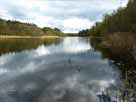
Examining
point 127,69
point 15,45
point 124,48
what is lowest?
point 15,45

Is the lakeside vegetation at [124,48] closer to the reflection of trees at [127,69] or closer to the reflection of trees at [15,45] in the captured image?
the reflection of trees at [127,69]

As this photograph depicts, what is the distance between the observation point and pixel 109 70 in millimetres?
24922

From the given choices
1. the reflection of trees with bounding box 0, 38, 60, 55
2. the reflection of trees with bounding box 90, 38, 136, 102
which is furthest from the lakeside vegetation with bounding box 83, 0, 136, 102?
the reflection of trees with bounding box 0, 38, 60, 55

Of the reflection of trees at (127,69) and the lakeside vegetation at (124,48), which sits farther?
the lakeside vegetation at (124,48)

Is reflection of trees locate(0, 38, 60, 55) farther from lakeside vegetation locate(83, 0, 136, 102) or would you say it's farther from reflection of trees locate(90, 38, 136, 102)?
reflection of trees locate(90, 38, 136, 102)

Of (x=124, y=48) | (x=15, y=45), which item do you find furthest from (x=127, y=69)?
(x=15, y=45)

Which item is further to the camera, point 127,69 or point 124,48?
point 124,48

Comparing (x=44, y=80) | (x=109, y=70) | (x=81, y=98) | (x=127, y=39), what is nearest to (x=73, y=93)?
(x=81, y=98)

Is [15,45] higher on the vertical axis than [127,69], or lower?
lower

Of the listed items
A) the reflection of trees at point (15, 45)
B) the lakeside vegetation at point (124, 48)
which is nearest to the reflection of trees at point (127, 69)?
the lakeside vegetation at point (124, 48)

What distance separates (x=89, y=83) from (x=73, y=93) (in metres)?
3.36

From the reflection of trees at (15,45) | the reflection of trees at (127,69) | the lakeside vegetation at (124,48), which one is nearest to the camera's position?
the reflection of trees at (127,69)

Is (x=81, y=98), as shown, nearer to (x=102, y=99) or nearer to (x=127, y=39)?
(x=102, y=99)

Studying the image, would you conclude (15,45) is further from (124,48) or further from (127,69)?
(127,69)
